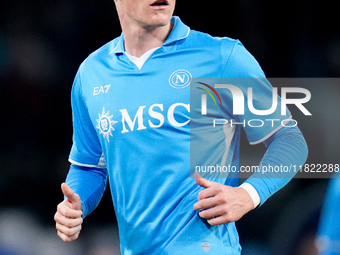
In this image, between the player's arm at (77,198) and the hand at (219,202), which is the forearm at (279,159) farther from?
the player's arm at (77,198)

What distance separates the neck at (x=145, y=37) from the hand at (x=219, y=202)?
606mm

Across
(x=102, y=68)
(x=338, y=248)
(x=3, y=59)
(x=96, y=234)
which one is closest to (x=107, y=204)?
(x=96, y=234)

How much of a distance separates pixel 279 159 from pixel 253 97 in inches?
9.7

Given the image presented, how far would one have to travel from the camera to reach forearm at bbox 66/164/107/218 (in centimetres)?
202

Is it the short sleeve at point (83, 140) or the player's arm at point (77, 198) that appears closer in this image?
the player's arm at point (77, 198)

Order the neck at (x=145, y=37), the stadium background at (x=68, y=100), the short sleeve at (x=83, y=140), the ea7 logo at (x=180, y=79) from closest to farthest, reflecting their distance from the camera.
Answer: the ea7 logo at (x=180, y=79)
the neck at (x=145, y=37)
the short sleeve at (x=83, y=140)
the stadium background at (x=68, y=100)

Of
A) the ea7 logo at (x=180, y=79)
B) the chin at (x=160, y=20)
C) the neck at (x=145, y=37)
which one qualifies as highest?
the chin at (x=160, y=20)

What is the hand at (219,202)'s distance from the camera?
62.5 inches

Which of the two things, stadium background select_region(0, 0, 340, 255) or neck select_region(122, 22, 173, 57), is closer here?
neck select_region(122, 22, 173, 57)

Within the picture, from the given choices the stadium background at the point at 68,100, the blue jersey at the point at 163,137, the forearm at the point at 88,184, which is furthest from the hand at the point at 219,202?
the stadium background at the point at 68,100

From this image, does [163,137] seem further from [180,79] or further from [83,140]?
[83,140]

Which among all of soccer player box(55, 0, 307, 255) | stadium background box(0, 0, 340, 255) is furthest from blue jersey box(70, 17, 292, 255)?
stadium background box(0, 0, 340, 255)

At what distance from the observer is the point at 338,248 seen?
1.80m

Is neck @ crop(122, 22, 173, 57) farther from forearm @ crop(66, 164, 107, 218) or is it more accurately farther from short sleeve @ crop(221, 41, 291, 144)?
forearm @ crop(66, 164, 107, 218)
